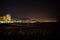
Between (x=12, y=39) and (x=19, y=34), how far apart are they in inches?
19.7

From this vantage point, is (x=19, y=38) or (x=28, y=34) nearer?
(x=19, y=38)

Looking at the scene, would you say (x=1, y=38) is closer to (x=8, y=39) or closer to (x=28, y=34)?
(x=8, y=39)

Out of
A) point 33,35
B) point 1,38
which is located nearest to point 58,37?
point 33,35

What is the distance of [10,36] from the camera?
527 centimetres

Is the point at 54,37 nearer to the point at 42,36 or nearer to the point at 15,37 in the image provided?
the point at 42,36

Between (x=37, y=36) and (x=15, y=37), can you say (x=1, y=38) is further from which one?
(x=37, y=36)

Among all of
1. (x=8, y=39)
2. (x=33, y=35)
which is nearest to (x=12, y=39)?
(x=8, y=39)

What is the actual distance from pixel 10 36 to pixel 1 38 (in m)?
0.34

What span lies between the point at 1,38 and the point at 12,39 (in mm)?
434

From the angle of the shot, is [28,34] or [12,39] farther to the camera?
[28,34]

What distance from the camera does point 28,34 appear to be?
18.2 ft

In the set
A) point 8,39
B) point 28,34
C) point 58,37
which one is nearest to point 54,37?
point 58,37

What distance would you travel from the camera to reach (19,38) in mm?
5168

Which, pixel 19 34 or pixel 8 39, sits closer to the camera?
pixel 8 39
